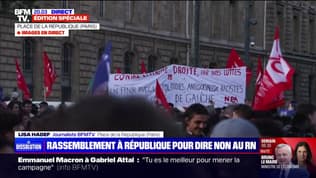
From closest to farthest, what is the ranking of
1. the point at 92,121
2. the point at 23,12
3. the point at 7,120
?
1. the point at 92,121
2. the point at 7,120
3. the point at 23,12

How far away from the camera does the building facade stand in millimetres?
15532

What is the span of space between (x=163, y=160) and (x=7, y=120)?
162 cm

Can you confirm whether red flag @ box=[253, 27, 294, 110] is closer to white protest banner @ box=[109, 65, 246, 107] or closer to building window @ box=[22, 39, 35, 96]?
white protest banner @ box=[109, 65, 246, 107]

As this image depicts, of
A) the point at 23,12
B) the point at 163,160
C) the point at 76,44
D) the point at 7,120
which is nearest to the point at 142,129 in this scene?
the point at 163,160

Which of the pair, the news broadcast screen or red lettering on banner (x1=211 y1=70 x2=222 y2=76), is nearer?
the news broadcast screen

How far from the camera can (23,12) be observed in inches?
382

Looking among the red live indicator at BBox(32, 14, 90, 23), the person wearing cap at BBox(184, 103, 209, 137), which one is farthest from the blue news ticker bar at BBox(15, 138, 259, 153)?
the red live indicator at BBox(32, 14, 90, 23)

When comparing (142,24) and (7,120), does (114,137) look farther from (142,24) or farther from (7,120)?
(142,24)

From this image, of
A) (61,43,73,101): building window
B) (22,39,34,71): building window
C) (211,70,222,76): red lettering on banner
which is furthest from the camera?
(22,39,34,71): building window

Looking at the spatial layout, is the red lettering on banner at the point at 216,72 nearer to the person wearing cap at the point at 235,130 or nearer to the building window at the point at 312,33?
the building window at the point at 312,33

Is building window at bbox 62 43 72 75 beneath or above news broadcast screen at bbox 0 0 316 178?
beneath

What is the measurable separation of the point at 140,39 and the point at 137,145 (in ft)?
91.3

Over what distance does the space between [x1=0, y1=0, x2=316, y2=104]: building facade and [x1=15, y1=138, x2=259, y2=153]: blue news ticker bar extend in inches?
229
